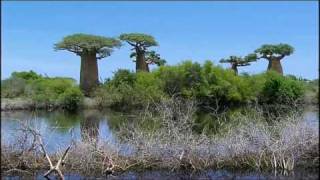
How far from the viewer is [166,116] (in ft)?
63.4

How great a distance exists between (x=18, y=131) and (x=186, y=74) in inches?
1943

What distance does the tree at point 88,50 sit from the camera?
76.3 meters

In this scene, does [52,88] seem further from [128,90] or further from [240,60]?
[240,60]

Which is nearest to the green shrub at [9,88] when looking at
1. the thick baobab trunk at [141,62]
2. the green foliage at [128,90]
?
the green foliage at [128,90]

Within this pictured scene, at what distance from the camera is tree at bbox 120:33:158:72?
77.6m

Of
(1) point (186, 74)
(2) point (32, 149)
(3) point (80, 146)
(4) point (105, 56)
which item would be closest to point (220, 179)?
(3) point (80, 146)

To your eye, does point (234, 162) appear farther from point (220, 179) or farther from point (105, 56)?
point (105, 56)

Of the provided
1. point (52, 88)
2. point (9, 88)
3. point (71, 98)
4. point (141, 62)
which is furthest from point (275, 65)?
point (9, 88)

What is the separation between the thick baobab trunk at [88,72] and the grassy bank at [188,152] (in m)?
58.8

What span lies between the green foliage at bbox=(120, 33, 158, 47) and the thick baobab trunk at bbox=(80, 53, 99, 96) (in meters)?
5.03

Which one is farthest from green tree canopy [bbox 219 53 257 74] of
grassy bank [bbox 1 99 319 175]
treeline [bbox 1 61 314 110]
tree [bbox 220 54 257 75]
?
grassy bank [bbox 1 99 319 175]

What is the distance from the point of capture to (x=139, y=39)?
255ft

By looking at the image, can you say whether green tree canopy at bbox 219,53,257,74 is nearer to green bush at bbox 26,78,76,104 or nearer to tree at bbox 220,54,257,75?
tree at bbox 220,54,257,75

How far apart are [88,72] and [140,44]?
8.23m
